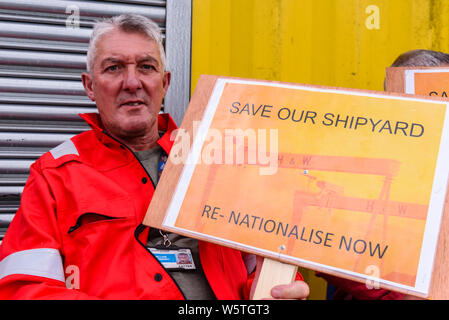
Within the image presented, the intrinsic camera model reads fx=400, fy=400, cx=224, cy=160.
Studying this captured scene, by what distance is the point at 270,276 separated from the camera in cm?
119

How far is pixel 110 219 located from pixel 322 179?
0.83 metres

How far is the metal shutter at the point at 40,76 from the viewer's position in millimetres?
2375

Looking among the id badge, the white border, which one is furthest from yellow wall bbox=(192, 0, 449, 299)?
the id badge

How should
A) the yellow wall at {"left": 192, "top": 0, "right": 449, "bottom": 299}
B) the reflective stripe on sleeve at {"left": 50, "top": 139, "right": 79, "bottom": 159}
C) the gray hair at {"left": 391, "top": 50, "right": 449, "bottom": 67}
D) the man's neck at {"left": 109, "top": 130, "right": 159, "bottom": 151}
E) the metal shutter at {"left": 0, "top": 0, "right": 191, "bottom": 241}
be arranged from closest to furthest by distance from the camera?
1. the reflective stripe on sleeve at {"left": 50, "top": 139, "right": 79, "bottom": 159}
2. the man's neck at {"left": 109, "top": 130, "right": 159, "bottom": 151}
3. the gray hair at {"left": 391, "top": 50, "right": 449, "bottom": 67}
4. the metal shutter at {"left": 0, "top": 0, "right": 191, "bottom": 241}
5. the yellow wall at {"left": 192, "top": 0, "right": 449, "bottom": 299}

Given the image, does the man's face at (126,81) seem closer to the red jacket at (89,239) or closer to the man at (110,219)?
the man at (110,219)

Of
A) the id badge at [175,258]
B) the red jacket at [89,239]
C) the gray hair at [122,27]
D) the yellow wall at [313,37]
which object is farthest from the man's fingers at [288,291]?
the yellow wall at [313,37]

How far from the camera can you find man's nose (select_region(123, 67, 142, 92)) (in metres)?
1.79

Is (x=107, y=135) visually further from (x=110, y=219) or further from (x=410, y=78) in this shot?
(x=410, y=78)

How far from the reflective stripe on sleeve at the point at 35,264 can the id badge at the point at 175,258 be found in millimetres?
350

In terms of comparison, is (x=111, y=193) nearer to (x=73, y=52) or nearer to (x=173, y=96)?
(x=173, y=96)

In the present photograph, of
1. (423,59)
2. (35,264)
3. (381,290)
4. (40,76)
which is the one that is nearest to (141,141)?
(35,264)

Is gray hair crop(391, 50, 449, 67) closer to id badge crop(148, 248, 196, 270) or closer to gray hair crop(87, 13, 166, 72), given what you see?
gray hair crop(87, 13, 166, 72)

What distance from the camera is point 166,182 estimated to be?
1.36 m

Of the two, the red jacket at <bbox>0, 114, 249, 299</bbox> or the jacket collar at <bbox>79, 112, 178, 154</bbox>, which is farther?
the jacket collar at <bbox>79, 112, 178, 154</bbox>
